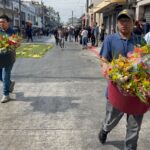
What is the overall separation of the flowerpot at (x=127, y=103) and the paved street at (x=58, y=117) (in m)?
0.90

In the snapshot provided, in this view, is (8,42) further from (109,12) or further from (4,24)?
(109,12)

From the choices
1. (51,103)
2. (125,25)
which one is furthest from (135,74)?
(51,103)

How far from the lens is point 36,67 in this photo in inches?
515

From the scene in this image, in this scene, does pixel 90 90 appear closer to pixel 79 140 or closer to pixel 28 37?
pixel 79 140

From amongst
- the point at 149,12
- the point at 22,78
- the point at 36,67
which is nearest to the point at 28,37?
the point at 149,12

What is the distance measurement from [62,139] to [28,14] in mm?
87813

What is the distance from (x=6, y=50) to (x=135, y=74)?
344 cm

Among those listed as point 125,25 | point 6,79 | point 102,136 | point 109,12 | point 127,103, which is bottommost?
point 102,136

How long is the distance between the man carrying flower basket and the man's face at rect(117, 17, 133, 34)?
2.96 meters

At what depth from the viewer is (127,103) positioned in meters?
4.00

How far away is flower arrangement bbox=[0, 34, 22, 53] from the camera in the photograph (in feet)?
21.7

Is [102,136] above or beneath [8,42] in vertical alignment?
beneath

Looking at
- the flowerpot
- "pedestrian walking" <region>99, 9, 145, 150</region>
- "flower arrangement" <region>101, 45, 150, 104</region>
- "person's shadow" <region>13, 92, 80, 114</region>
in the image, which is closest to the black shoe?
"pedestrian walking" <region>99, 9, 145, 150</region>

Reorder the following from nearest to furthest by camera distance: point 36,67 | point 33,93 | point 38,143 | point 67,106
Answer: point 38,143
point 67,106
point 33,93
point 36,67
